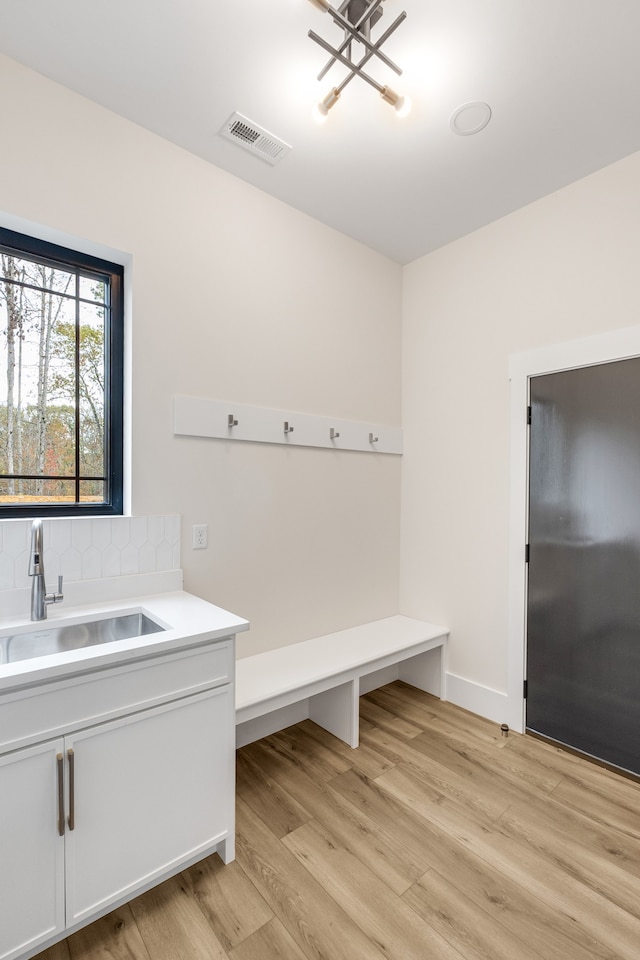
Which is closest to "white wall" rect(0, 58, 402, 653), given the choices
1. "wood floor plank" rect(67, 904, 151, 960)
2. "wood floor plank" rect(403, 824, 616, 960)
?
"wood floor plank" rect(67, 904, 151, 960)

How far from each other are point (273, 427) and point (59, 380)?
3.34ft

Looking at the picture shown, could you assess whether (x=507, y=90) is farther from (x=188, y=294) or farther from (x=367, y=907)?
(x=367, y=907)

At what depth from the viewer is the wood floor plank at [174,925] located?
1.34 metres

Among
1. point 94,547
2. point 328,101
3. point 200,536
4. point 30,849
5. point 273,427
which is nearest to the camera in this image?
point 30,849

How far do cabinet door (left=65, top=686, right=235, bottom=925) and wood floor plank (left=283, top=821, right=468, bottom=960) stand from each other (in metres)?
0.34

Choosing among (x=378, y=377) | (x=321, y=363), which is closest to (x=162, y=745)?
(x=321, y=363)

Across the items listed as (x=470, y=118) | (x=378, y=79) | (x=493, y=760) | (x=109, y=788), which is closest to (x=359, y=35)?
(x=378, y=79)

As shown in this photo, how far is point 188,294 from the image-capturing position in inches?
87.6

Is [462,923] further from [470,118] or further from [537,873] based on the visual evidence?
[470,118]

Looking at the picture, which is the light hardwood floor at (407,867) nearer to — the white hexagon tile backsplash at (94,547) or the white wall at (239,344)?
the white wall at (239,344)

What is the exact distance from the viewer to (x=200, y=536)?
2246 millimetres

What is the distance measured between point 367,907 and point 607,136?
3.18 meters

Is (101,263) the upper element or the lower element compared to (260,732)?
upper

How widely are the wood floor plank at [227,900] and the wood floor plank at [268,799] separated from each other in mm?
250
